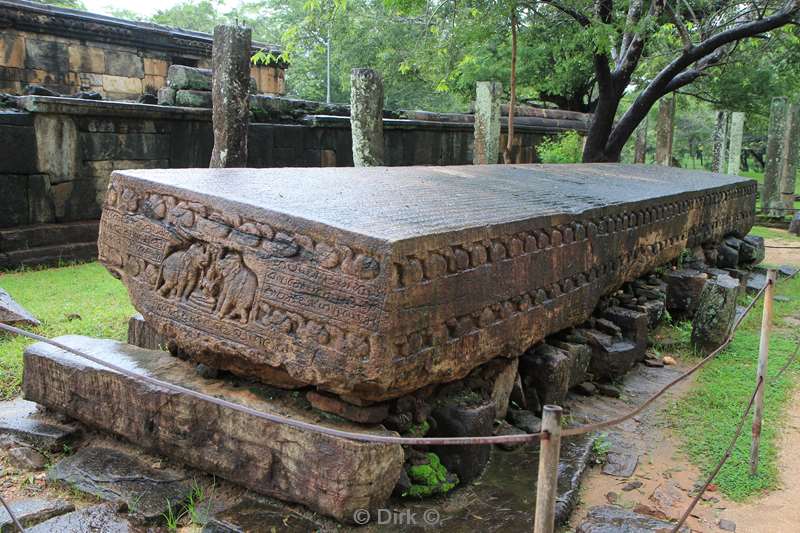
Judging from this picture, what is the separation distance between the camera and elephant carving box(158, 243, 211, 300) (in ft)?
9.46

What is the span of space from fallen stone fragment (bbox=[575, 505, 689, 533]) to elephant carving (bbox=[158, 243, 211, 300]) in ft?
5.90

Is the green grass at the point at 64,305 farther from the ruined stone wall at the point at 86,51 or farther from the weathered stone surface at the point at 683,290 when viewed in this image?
the ruined stone wall at the point at 86,51

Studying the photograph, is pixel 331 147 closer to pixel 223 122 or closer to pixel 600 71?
pixel 223 122

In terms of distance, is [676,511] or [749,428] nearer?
[676,511]

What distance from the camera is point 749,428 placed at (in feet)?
11.7

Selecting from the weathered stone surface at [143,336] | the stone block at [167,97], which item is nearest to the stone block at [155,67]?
the stone block at [167,97]

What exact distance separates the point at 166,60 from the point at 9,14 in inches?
110

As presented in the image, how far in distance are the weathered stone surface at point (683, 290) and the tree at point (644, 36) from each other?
13.1 feet

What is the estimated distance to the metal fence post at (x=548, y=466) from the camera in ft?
5.10

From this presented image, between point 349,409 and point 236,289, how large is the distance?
654 mm

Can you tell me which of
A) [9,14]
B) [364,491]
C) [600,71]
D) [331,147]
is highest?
[9,14]

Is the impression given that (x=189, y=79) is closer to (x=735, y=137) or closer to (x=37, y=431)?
(x=37, y=431)

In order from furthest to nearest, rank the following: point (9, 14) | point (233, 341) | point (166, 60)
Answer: point (166, 60)
point (9, 14)
point (233, 341)

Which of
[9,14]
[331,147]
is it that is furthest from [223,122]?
[9,14]
